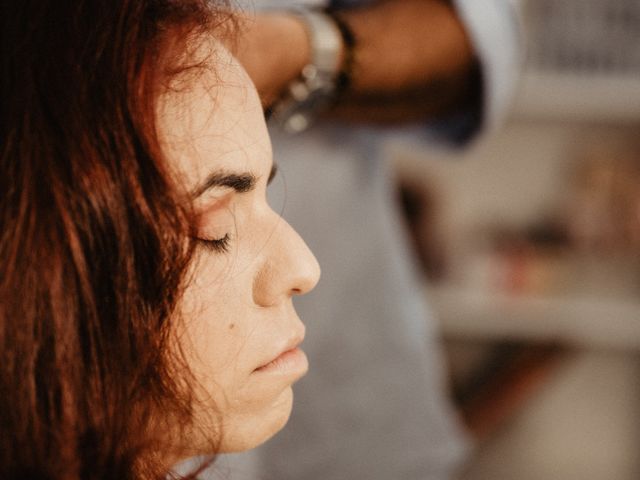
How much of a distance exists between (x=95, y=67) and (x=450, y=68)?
46 centimetres

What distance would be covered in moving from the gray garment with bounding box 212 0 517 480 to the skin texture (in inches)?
1.3

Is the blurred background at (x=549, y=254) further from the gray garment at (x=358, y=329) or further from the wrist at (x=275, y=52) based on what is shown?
the wrist at (x=275, y=52)

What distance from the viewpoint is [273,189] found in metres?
0.64

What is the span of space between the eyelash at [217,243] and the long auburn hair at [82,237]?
0.06 ft

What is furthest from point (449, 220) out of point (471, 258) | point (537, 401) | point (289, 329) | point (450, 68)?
point (289, 329)

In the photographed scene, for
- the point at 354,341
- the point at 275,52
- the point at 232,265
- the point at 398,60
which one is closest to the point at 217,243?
the point at 232,265

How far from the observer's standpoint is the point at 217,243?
32cm

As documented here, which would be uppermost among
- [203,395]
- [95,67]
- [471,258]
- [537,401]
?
[95,67]

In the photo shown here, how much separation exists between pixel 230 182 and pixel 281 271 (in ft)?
0.16

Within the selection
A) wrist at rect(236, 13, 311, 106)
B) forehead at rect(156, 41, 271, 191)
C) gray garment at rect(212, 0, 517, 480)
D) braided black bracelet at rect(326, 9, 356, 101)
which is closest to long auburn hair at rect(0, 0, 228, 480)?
forehead at rect(156, 41, 271, 191)

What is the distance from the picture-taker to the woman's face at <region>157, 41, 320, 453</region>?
0.30 metres

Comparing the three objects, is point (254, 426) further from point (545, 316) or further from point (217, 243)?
point (545, 316)

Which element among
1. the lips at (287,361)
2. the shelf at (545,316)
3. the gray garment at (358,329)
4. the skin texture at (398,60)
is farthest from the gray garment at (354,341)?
the shelf at (545,316)

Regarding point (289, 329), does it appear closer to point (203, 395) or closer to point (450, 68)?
point (203, 395)
